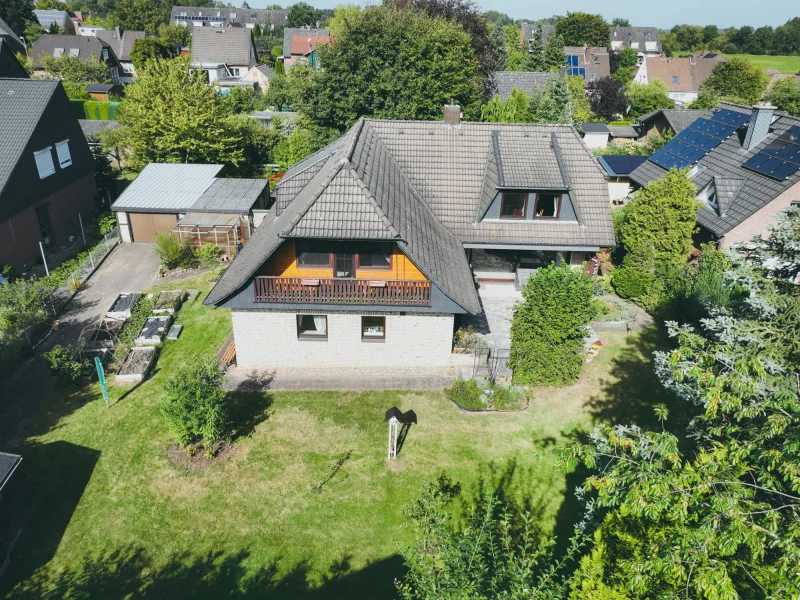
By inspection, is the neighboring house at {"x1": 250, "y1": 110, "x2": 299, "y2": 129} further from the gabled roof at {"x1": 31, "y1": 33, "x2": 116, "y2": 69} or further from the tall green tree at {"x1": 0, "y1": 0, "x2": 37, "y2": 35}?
the tall green tree at {"x1": 0, "y1": 0, "x2": 37, "y2": 35}

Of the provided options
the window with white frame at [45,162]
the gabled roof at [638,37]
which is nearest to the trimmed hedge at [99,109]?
the window with white frame at [45,162]

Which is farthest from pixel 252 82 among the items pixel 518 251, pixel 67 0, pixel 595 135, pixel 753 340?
pixel 67 0

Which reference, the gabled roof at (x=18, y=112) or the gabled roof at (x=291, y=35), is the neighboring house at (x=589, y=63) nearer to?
the gabled roof at (x=291, y=35)

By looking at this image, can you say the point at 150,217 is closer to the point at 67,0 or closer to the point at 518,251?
the point at 518,251

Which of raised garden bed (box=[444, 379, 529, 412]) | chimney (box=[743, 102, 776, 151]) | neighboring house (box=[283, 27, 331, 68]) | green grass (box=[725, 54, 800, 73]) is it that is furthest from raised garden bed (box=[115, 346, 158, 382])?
green grass (box=[725, 54, 800, 73])

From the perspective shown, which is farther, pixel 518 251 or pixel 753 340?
pixel 518 251

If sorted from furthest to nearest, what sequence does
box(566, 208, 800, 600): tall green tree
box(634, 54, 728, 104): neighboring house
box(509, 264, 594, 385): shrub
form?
box(634, 54, 728, 104): neighboring house → box(509, 264, 594, 385): shrub → box(566, 208, 800, 600): tall green tree

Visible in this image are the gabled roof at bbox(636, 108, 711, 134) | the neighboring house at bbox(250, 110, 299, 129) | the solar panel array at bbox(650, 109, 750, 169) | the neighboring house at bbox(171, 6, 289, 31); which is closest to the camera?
the solar panel array at bbox(650, 109, 750, 169)
